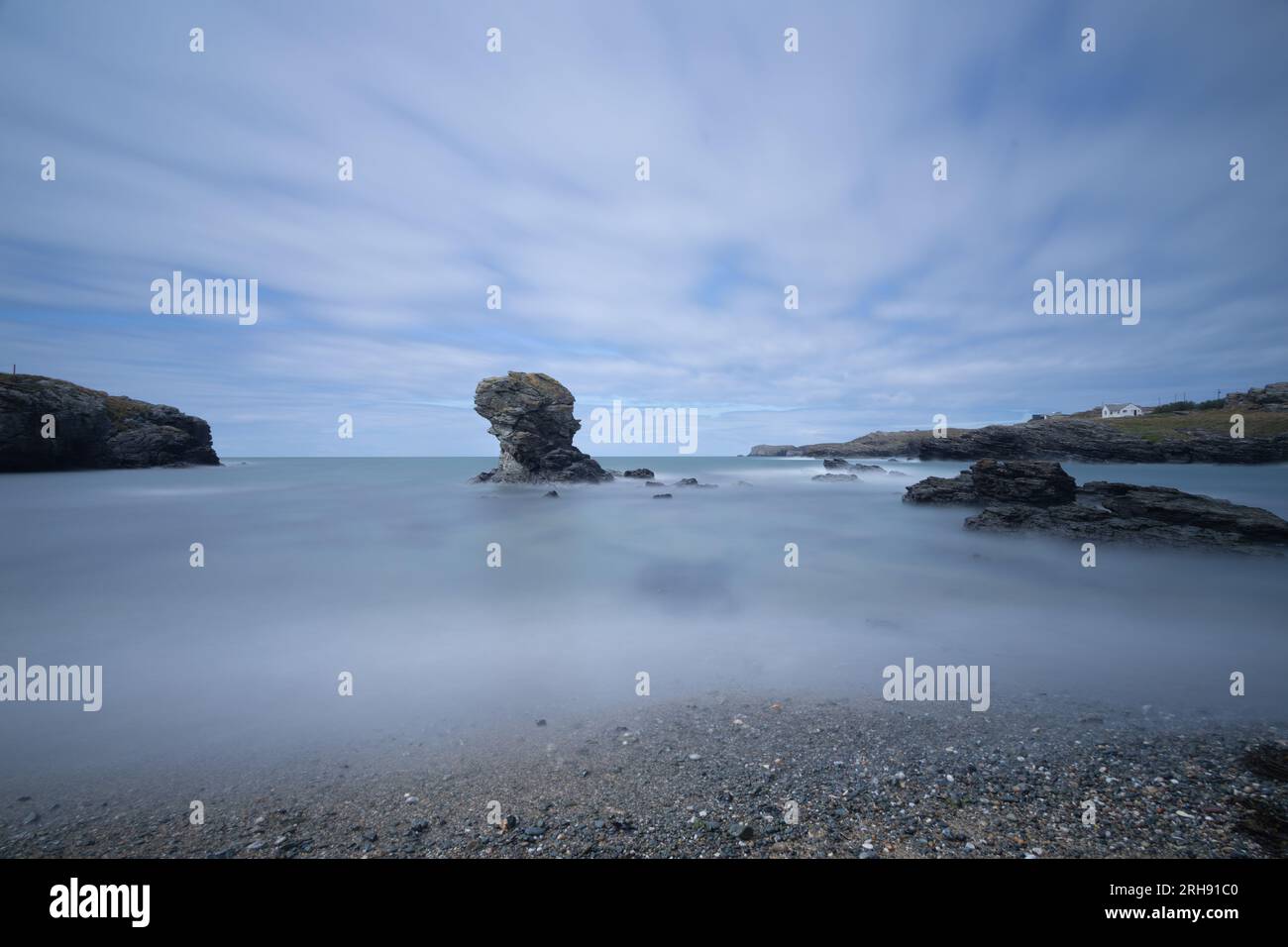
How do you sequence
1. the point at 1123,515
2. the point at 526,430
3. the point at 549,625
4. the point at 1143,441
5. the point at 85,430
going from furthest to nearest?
1. the point at 1143,441
2. the point at 85,430
3. the point at 526,430
4. the point at 1123,515
5. the point at 549,625

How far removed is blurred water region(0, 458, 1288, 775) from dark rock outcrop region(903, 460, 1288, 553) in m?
1.87

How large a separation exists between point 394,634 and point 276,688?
8.58 feet

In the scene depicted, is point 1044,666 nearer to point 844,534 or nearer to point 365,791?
point 365,791

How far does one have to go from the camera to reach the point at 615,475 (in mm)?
69188

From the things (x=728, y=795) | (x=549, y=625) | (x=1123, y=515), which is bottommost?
(x=549, y=625)

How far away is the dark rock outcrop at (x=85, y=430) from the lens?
5609cm

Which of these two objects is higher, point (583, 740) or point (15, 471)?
point (15, 471)

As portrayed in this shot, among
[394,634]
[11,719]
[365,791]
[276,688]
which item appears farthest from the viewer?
[394,634]

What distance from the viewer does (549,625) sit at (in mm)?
11125

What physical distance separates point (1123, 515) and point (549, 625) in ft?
88.8

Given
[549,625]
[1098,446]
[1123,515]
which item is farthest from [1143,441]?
[549,625]

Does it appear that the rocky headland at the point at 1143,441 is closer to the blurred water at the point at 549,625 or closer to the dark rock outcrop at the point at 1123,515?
the dark rock outcrop at the point at 1123,515

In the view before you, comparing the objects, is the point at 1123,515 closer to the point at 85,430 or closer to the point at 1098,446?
the point at 1098,446
